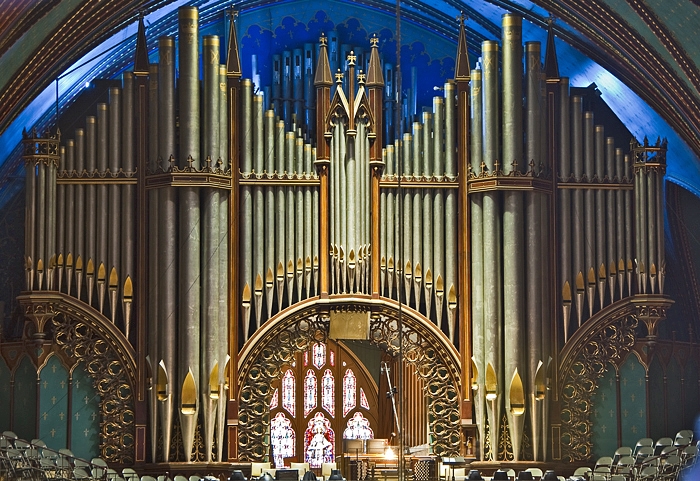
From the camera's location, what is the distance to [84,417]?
22531 millimetres

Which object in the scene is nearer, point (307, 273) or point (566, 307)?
point (307, 273)

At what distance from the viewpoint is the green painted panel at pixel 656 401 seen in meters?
23.2

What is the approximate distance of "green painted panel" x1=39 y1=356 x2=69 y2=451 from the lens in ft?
73.4

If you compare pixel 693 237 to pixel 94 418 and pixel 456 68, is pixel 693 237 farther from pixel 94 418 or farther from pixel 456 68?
pixel 94 418

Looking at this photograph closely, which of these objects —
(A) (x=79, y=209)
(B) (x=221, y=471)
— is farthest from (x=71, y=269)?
(B) (x=221, y=471)

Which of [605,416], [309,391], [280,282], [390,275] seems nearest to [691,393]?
[605,416]

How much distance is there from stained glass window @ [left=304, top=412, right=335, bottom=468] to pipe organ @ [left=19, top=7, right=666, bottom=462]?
5.33 metres

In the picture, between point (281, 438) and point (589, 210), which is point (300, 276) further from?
point (281, 438)

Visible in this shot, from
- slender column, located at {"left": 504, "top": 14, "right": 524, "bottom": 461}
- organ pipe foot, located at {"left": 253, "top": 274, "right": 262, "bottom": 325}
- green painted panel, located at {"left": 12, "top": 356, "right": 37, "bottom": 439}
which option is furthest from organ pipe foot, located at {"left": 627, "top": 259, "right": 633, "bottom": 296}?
green painted panel, located at {"left": 12, "top": 356, "right": 37, "bottom": 439}

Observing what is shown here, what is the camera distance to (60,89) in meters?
24.1

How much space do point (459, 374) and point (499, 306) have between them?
1.39 metres

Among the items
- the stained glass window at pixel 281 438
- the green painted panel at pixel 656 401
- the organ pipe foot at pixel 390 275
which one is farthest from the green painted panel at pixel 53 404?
the green painted panel at pixel 656 401

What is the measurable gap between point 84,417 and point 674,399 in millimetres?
10406

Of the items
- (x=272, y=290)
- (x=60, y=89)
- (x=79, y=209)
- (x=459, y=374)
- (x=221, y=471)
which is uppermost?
(x=60, y=89)
